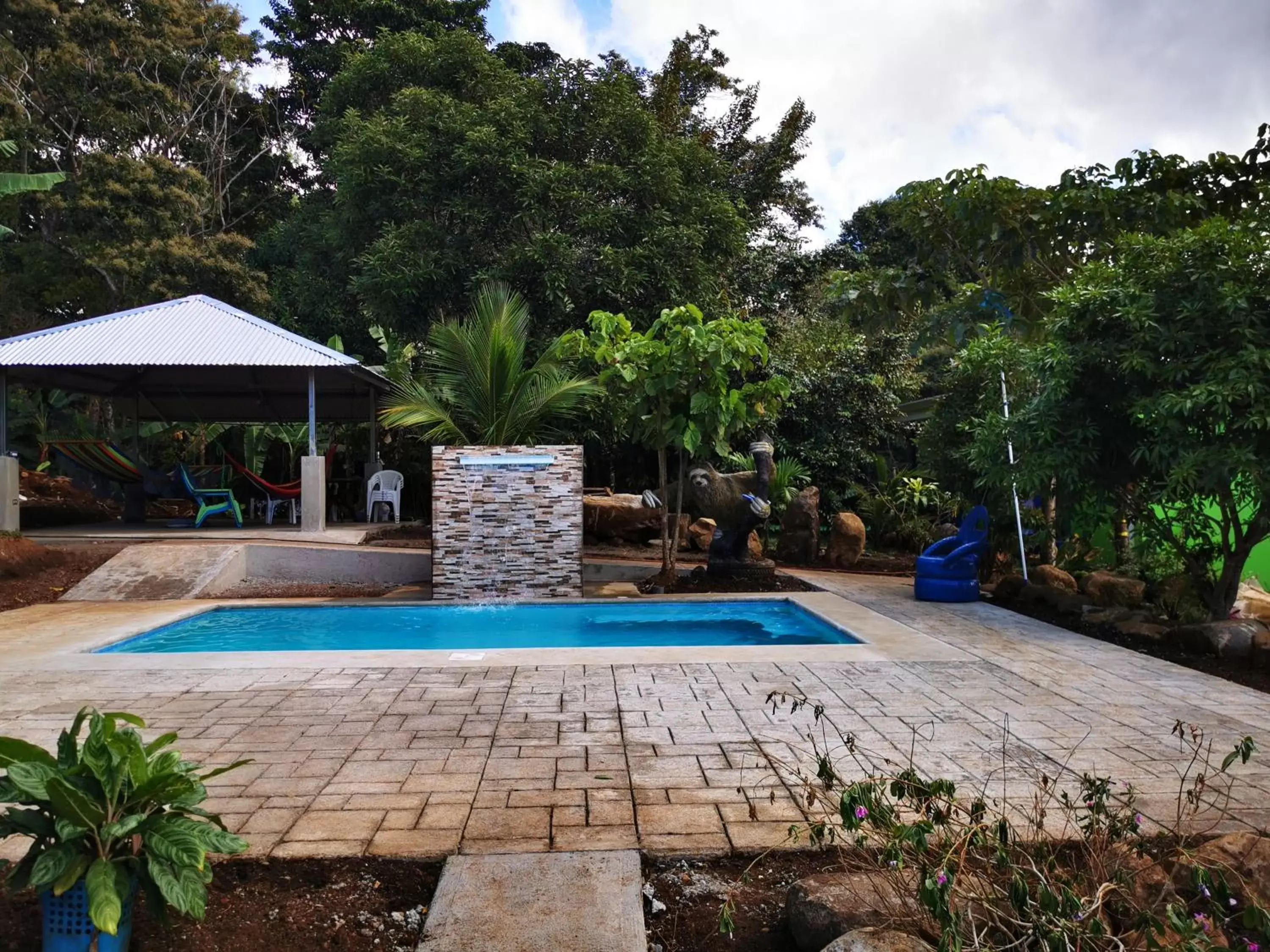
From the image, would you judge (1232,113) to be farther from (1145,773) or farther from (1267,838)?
(1267,838)

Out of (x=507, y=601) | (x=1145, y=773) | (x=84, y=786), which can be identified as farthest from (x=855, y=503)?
(x=84, y=786)

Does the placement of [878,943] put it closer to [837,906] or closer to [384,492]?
[837,906]

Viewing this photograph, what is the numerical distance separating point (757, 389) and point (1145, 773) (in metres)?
6.75

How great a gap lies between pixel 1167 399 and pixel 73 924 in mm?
6465

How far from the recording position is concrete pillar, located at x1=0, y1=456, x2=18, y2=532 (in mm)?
11500

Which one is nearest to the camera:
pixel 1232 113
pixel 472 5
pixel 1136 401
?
pixel 1136 401

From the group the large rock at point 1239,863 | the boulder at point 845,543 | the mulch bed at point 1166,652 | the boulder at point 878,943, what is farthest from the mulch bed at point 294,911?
the boulder at point 845,543

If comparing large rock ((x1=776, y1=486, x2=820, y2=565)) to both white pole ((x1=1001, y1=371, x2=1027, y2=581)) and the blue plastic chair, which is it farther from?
the blue plastic chair

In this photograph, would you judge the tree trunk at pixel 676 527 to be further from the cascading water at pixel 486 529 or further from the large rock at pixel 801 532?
the large rock at pixel 801 532

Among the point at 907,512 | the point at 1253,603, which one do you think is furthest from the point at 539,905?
the point at 907,512

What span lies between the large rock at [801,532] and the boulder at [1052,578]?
13.1 feet

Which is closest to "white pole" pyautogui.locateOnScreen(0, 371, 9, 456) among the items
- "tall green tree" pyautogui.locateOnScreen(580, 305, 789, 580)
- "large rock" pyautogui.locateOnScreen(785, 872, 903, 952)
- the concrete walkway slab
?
"tall green tree" pyautogui.locateOnScreen(580, 305, 789, 580)

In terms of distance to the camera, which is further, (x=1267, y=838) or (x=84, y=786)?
(x=1267, y=838)

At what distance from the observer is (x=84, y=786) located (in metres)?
2.05
